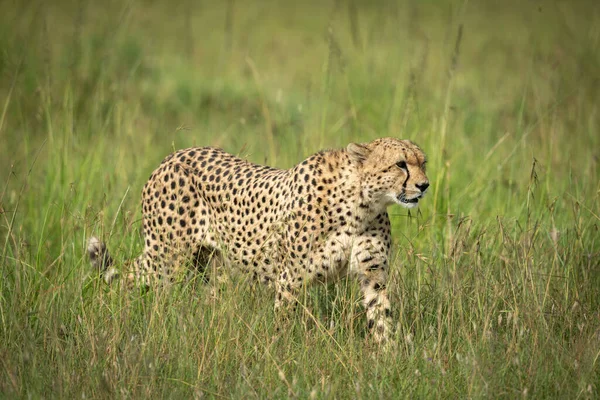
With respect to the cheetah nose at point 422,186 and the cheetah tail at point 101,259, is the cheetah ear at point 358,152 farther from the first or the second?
the cheetah tail at point 101,259

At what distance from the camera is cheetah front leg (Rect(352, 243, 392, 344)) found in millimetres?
3713

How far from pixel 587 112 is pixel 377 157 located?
3.30 meters

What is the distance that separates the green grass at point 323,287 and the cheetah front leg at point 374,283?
6cm

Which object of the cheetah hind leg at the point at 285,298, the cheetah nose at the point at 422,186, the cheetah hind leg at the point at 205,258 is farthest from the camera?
the cheetah hind leg at the point at 205,258

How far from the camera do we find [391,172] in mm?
3615

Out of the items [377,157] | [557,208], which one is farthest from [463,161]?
[377,157]

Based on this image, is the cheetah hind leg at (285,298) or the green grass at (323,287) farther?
the cheetah hind leg at (285,298)

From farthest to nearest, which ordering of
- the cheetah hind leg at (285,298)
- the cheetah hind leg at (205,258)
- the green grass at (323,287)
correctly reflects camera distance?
1. the cheetah hind leg at (205,258)
2. the cheetah hind leg at (285,298)
3. the green grass at (323,287)

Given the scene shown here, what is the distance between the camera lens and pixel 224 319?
334cm

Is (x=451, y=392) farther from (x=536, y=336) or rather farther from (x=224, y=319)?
(x=224, y=319)

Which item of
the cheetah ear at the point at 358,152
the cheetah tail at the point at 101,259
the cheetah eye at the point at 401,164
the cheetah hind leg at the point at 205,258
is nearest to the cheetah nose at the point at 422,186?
the cheetah eye at the point at 401,164

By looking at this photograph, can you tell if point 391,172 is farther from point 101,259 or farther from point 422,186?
point 101,259

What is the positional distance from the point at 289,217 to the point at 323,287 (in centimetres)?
42

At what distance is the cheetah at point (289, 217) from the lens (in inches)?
144
